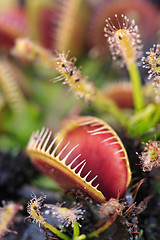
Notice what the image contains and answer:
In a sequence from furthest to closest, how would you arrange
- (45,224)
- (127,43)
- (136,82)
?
(136,82)
(127,43)
(45,224)

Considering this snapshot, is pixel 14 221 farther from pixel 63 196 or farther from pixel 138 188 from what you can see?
pixel 138 188

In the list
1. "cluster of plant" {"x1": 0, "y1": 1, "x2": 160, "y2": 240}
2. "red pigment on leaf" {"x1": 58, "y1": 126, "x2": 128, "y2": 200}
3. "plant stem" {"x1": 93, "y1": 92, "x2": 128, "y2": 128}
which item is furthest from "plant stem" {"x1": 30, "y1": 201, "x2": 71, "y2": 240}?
"plant stem" {"x1": 93, "y1": 92, "x2": 128, "y2": 128}

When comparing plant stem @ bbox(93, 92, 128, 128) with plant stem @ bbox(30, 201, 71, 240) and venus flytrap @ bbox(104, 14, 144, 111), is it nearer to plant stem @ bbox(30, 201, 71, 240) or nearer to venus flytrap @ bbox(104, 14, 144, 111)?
venus flytrap @ bbox(104, 14, 144, 111)

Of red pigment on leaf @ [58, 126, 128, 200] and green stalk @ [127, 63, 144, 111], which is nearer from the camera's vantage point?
red pigment on leaf @ [58, 126, 128, 200]

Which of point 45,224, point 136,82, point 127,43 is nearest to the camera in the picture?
point 45,224

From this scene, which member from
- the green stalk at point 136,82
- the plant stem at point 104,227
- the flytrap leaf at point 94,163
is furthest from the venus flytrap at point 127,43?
the plant stem at point 104,227

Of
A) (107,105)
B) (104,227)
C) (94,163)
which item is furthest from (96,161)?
(107,105)

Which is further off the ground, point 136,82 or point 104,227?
point 136,82

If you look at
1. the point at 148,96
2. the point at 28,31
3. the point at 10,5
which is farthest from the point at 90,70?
the point at 10,5

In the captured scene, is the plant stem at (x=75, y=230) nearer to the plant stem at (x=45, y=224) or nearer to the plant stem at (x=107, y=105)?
the plant stem at (x=45, y=224)

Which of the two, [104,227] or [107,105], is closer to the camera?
[104,227]

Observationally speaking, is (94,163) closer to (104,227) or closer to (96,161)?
(96,161)

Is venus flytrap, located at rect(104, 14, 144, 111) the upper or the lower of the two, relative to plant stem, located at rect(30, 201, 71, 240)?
upper
